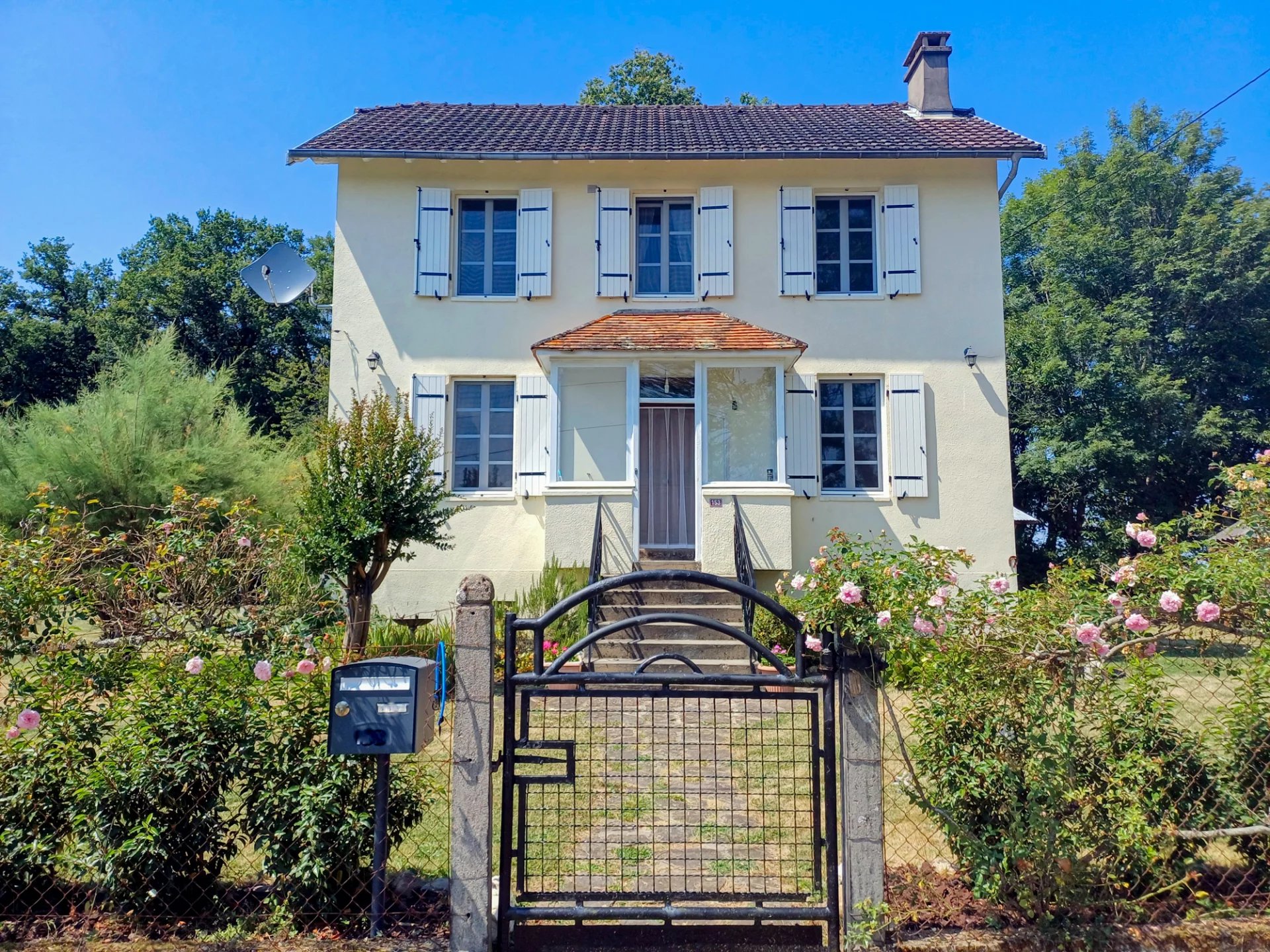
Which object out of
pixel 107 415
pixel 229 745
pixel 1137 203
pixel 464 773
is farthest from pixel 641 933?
pixel 1137 203

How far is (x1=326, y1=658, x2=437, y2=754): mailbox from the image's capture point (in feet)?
10.5

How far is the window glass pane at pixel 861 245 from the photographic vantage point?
484 inches

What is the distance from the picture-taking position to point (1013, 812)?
3.14m

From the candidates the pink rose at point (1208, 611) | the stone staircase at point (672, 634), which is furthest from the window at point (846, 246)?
the pink rose at point (1208, 611)

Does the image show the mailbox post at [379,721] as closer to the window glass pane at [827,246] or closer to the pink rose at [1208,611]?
the pink rose at [1208,611]

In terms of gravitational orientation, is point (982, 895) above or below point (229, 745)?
below

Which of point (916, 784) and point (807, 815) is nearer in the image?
point (916, 784)

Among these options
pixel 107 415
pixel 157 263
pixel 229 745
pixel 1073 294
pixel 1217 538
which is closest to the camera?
pixel 229 745

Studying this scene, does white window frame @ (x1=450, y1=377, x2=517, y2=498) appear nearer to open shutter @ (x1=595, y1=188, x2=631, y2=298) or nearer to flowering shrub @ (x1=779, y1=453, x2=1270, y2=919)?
open shutter @ (x1=595, y1=188, x2=631, y2=298)

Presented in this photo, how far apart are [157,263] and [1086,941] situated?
95.6ft

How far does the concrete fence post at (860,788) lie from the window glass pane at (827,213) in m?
A: 10.3

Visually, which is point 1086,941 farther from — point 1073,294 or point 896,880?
point 1073,294

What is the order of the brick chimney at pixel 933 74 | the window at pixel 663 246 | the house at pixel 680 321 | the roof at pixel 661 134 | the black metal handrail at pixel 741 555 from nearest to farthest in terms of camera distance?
the black metal handrail at pixel 741 555, the house at pixel 680 321, the roof at pixel 661 134, the window at pixel 663 246, the brick chimney at pixel 933 74

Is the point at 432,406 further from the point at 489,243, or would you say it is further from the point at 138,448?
the point at 138,448
